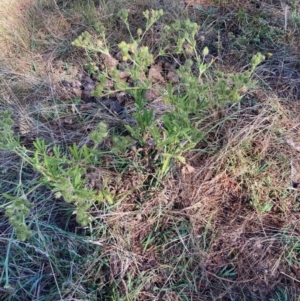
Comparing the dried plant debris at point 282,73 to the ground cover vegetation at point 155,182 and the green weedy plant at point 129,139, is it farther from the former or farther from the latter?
the green weedy plant at point 129,139

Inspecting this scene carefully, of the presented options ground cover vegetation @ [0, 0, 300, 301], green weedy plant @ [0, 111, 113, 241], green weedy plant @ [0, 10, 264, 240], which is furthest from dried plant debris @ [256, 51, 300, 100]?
green weedy plant @ [0, 111, 113, 241]

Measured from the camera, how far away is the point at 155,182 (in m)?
1.57

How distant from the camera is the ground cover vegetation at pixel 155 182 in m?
1.36

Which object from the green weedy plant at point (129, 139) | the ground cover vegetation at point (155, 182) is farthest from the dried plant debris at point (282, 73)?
the green weedy plant at point (129, 139)

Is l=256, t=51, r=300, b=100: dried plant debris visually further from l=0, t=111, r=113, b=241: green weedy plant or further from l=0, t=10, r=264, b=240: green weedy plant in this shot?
l=0, t=111, r=113, b=241: green weedy plant

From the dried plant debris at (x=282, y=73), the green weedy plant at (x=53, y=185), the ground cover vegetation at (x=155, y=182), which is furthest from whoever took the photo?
the dried plant debris at (x=282, y=73)

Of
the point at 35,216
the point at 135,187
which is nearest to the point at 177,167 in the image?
the point at 135,187

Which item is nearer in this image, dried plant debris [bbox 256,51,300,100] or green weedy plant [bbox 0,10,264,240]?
green weedy plant [bbox 0,10,264,240]

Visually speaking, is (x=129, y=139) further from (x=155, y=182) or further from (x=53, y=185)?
(x=53, y=185)

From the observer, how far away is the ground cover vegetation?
136 cm

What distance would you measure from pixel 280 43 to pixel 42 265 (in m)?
1.62

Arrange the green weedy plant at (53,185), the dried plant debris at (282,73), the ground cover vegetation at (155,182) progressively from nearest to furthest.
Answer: the green weedy plant at (53,185) < the ground cover vegetation at (155,182) < the dried plant debris at (282,73)

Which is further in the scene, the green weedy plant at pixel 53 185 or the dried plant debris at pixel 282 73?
the dried plant debris at pixel 282 73

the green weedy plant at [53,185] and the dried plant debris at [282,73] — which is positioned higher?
the green weedy plant at [53,185]
